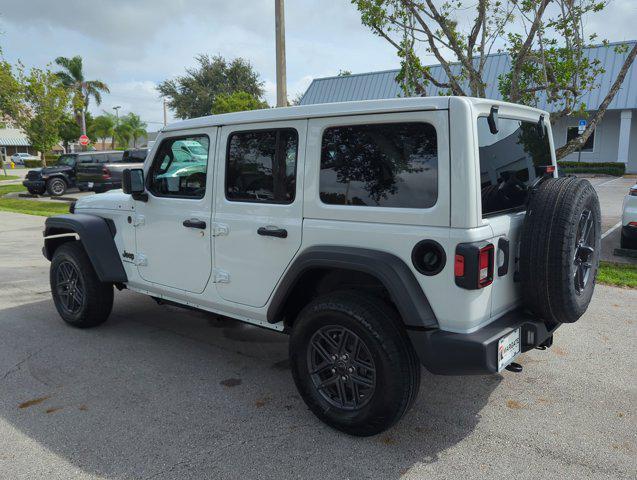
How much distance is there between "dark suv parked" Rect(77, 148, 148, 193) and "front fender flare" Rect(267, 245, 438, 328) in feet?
47.4

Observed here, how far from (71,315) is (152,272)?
1.28 metres

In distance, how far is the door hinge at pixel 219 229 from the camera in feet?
11.9

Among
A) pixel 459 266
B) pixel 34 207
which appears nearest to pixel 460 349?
pixel 459 266

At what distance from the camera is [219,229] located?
3670 mm

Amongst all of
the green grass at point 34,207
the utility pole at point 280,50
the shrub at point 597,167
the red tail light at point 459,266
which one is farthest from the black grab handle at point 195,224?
the shrub at point 597,167

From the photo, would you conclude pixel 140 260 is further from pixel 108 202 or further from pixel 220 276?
pixel 220 276

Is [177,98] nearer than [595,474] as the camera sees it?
No

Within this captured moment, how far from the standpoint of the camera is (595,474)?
2.65 metres

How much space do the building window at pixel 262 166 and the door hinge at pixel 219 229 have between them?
0.20m

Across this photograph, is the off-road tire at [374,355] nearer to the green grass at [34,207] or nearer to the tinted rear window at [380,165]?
the tinted rear window at [380,165]

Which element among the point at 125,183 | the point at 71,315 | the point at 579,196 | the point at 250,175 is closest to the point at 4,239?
the point at 71,315

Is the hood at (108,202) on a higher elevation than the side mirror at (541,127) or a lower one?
lower

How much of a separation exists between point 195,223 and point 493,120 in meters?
2.17

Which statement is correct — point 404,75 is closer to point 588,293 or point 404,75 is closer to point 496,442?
point 588,293
